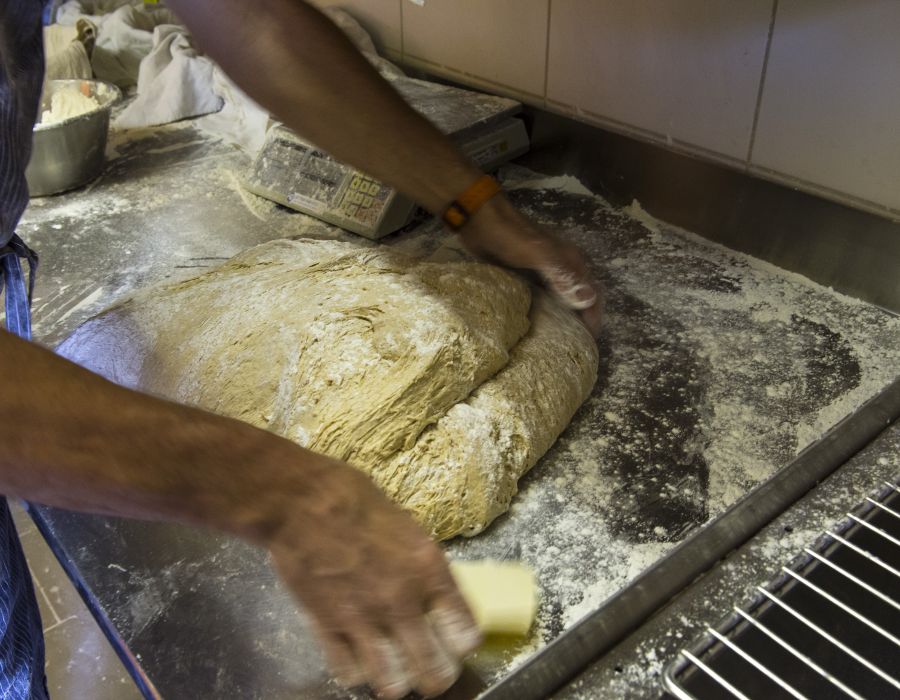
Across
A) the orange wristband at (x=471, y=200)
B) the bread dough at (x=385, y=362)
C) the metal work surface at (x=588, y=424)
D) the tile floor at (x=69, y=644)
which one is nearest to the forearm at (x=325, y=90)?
the orange wristband at (x=471, y=200)

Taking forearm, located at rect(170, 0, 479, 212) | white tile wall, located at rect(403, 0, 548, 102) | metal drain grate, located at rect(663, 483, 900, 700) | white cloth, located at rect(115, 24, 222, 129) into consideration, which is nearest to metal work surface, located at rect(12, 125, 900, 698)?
metal drain grate, located at rect(663, 483, 900, 700)

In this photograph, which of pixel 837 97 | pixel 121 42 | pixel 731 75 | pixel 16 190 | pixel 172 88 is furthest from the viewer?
pixel 121 42

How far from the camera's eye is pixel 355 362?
35.9 inches

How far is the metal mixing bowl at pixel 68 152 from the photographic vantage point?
5.31ft

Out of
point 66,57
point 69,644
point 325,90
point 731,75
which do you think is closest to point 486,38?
point 731,75

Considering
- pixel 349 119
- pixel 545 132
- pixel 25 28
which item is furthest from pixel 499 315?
pixel 545 132

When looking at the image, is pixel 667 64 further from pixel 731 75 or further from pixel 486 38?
pixel 486 38

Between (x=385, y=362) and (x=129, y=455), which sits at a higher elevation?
(x=129, y=455)

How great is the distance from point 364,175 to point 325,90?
0.43m

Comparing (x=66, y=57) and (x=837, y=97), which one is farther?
(x=66, y=57)

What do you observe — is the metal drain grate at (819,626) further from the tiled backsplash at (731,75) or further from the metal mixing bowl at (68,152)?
the metal mixing bowl at (68,152)

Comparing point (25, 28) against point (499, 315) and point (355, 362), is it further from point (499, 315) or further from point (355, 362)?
point (499, 315)

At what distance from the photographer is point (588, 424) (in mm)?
1012

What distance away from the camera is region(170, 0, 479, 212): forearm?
1.01m
